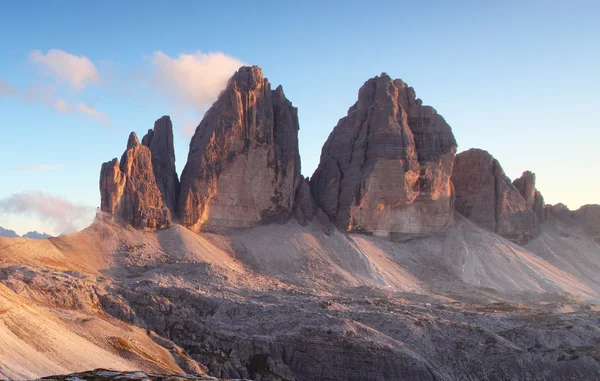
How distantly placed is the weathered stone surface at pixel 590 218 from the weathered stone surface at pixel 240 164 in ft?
206

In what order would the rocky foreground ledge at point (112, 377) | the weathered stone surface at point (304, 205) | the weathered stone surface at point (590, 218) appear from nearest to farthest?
the rocky foreground ledge at point (112, 377) → the weathered stone surface at point (304, 205) → the weathered stone surface at point (590, 218)

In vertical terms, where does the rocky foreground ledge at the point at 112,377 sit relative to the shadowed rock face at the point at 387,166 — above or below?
below

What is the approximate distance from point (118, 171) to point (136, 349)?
121 feet

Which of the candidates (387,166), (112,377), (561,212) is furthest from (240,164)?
(561,212)

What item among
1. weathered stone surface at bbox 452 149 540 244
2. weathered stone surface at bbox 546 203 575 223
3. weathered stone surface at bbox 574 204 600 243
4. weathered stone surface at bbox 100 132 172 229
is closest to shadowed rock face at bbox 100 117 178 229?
weathered stone surface at bbox 100 132 172 229

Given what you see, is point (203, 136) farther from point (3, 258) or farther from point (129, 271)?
point (3, 258)

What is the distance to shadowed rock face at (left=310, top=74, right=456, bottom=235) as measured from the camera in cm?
10025

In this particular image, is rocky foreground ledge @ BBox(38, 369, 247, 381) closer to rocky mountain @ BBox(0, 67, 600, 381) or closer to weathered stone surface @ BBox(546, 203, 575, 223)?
rocky mountain @ BBox(0, 67, 600, 381)

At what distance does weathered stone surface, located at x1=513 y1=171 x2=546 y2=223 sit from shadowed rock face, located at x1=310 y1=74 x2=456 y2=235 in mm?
21797

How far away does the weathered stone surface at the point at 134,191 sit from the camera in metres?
80.4

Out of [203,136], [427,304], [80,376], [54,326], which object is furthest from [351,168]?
[80,376]

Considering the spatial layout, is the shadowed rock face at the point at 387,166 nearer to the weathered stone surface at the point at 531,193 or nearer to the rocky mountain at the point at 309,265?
the rocky mountain at the point at 309,265

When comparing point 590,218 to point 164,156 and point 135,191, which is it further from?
point 135,191

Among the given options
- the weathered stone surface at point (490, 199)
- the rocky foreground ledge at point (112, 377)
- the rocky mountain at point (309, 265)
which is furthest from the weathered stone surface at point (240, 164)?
the rocky foreground ledge at point (112, 377)
